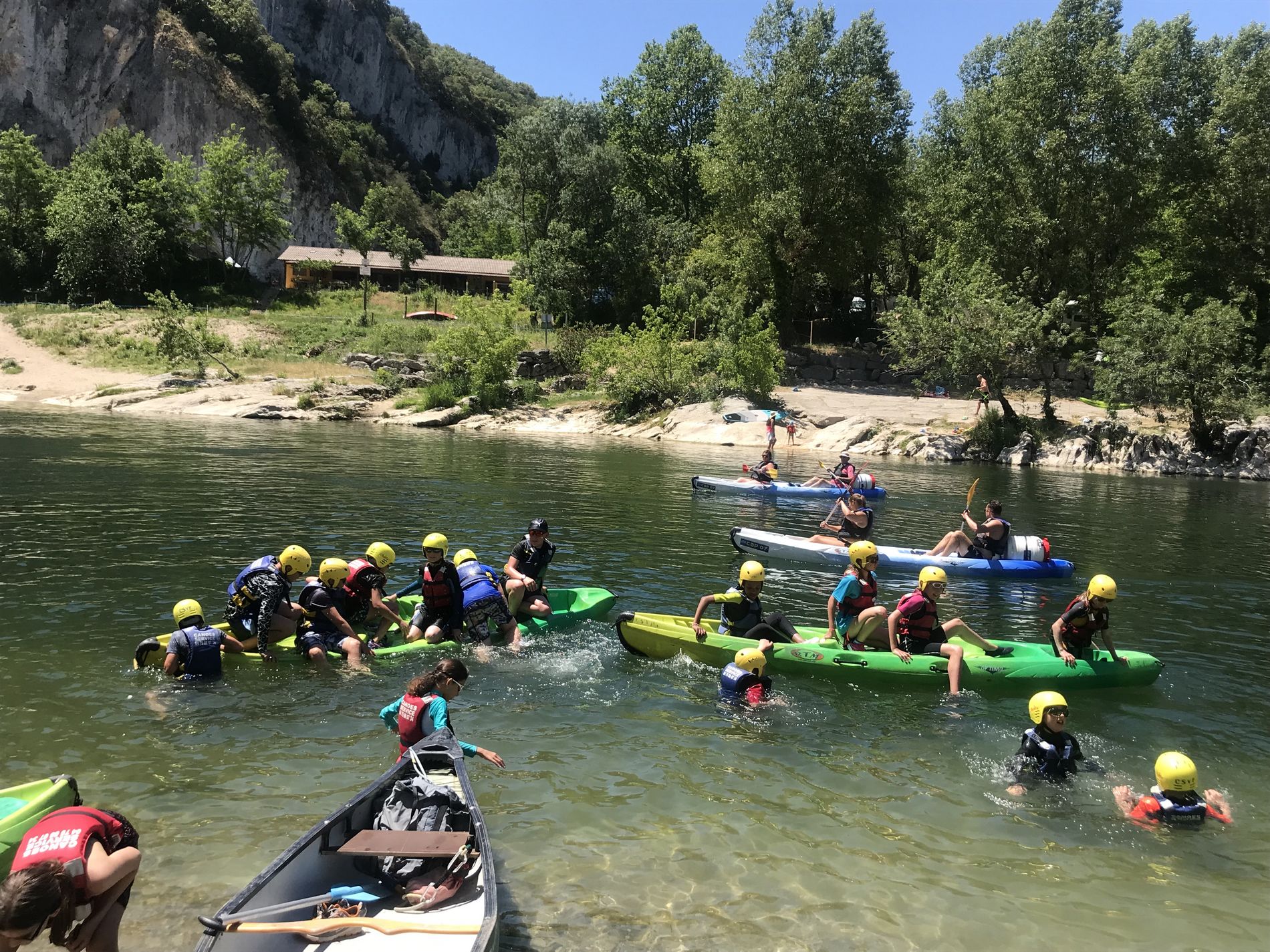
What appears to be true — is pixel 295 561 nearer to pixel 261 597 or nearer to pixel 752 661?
pixel 261 597

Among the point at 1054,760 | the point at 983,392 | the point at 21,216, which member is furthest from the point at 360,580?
the point at 21,216

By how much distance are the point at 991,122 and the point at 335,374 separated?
1415 inches

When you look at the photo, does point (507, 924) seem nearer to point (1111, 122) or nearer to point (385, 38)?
point (1111, 122)

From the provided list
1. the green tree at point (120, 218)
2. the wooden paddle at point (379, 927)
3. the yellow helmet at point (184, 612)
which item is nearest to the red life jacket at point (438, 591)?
the yellow helmet at point (184, 612)

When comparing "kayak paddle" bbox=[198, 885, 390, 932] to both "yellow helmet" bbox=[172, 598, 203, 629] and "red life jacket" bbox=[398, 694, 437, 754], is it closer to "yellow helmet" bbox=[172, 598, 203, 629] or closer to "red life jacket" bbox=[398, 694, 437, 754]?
"red life jacket" bbox=[398, 694, 437, 754]

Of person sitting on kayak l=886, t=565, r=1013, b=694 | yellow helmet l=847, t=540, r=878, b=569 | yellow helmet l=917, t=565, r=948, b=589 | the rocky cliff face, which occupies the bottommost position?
person sitting on kayak l=886, t=565, r=1013, b=694

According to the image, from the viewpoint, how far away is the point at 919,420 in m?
38.4

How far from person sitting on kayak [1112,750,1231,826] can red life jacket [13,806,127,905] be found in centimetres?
736

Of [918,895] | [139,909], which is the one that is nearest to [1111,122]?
[918,895]

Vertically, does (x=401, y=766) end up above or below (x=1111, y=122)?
below

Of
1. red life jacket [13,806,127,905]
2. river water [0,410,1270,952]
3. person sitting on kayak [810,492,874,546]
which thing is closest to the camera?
red life jacket [13,806,127,905]

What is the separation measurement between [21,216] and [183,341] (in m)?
28.4

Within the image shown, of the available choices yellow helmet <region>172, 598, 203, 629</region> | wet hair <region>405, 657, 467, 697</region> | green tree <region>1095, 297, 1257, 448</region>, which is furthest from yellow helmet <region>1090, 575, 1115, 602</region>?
green tree <region>1095, 297, 1257, 448</region>

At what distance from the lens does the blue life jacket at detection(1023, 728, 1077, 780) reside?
7.58m
